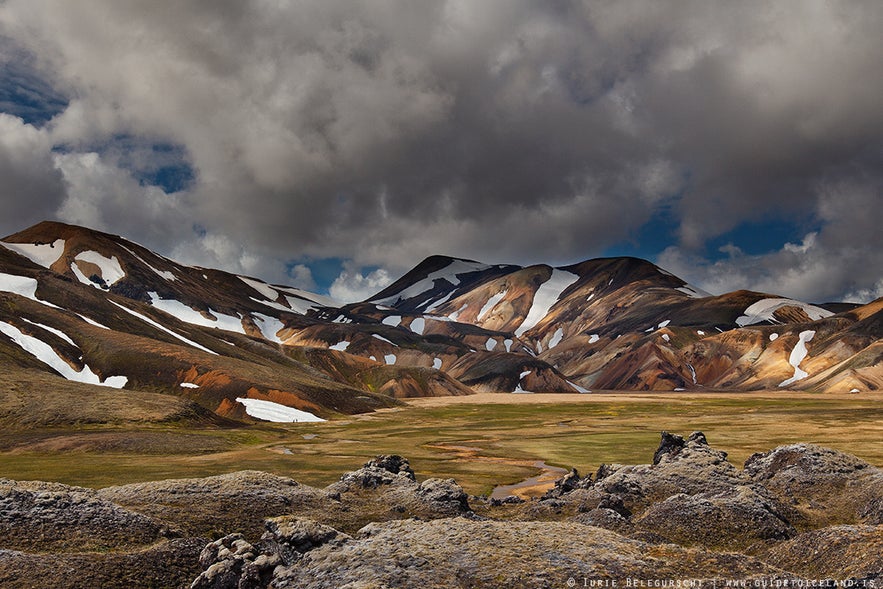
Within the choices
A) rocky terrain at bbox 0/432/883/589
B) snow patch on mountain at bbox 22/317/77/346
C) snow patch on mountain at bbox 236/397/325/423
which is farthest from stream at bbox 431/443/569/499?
snow patch on mountain at bbox 22/317/77/346

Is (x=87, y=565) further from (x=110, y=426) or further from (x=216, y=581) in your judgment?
(x=110, y=426)

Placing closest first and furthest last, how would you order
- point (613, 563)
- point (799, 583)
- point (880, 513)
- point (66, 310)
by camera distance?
point (799, 583), point (613, 563), point (880, 513), point (66, 310)

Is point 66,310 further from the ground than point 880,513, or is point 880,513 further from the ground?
point 66,310

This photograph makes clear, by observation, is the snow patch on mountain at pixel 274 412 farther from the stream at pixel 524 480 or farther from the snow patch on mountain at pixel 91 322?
the snow patch on mountain at pixel 91 322

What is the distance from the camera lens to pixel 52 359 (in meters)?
143

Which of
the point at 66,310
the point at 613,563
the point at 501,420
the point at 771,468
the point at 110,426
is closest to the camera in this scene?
the point at 613,563

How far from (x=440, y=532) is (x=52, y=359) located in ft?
507

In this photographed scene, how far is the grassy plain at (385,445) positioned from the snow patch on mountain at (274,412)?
269 inches

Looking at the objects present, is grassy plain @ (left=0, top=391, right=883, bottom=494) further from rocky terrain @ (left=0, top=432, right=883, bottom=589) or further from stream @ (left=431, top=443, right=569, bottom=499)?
rocky terrain @ (left=0, top=432, right=883, bottom=589)

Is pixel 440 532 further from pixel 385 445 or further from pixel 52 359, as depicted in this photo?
pixel 52 359

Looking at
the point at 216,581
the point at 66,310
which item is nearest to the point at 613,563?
the point at 216,581

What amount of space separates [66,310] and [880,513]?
206 meters

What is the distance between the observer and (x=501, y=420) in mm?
151375

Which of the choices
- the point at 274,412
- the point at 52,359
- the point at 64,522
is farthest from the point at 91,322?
the point at 64,522
